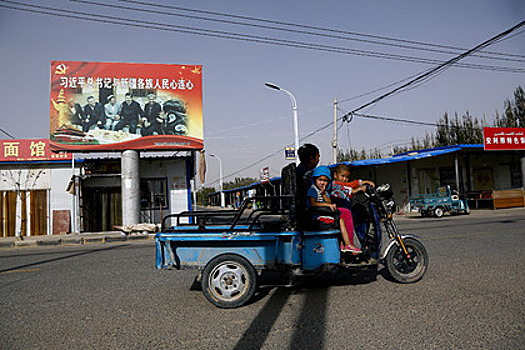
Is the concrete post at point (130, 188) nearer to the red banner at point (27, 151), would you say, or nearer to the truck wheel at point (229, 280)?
the red banner at point (27, 151)

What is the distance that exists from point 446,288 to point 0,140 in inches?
780

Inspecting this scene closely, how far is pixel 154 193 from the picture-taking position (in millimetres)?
18609

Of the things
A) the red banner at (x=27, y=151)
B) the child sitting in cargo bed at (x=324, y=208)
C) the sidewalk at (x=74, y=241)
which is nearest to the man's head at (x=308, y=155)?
the child sitting in cargo bed at (x=324, y=208)

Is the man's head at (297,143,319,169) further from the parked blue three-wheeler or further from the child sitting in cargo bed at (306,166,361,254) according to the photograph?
the parked blue three-wheeler

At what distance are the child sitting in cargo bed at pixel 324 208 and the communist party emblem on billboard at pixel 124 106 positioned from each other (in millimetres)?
12655

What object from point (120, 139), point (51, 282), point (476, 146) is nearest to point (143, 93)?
point (120, 139)

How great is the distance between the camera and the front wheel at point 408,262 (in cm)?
507

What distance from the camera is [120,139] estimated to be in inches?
645

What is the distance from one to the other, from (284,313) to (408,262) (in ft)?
6.58

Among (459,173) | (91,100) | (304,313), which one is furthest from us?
(459,173)

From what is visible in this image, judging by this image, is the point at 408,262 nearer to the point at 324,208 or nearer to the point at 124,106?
the point at 324,208

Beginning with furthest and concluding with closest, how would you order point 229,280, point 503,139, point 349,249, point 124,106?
point 503,139 → point 124,106 → point 349,249 → point 229,280

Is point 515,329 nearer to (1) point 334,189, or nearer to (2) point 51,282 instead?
(1) point 334,189

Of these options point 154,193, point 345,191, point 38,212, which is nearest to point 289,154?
point 154,193
